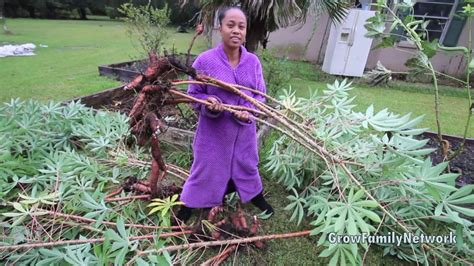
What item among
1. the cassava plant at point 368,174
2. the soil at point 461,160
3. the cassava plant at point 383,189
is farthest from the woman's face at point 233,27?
the soil at point 461,160

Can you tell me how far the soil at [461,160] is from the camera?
2.53 m

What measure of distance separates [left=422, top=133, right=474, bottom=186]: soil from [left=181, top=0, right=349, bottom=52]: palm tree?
88.0 inches

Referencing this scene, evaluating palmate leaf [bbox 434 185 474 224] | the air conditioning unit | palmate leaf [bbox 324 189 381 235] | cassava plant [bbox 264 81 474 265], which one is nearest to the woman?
cassava plant [bbox 264 81 474 265]

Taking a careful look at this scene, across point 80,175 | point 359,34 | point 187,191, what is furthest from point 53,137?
point 359,34

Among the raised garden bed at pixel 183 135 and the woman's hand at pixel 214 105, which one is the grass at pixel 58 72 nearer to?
the raised garden bed at pixel 183 135

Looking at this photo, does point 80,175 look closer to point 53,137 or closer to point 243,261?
point 53,137

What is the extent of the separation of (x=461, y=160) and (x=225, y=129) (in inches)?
109

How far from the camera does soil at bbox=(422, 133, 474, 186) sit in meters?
2.53

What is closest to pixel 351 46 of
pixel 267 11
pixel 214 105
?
pixel 267 11

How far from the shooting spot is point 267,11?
337 centimetres

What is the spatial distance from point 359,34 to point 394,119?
5755 millimetres

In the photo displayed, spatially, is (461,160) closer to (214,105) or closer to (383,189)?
(383,189)

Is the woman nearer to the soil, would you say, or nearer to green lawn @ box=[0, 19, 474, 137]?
the soil

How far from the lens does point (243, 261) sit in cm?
179
